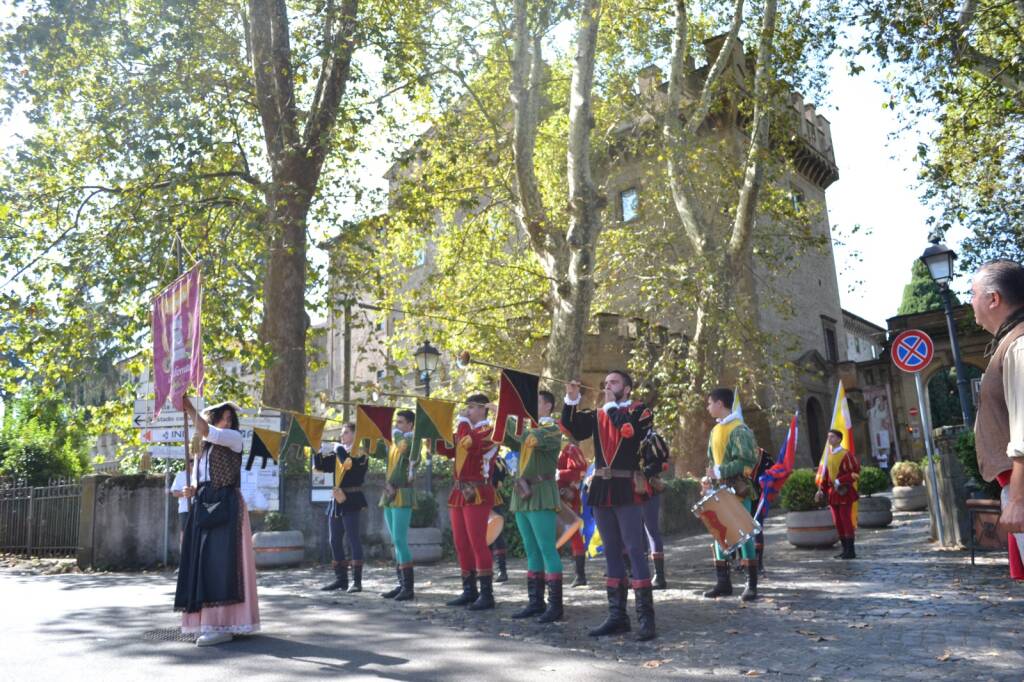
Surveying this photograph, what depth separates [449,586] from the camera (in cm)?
1112

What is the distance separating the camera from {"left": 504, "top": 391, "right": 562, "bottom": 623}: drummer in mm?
7922

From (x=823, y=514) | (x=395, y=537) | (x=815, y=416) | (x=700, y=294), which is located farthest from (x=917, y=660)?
(x=815, y=416)

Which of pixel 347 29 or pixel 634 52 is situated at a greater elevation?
pixel 634 52

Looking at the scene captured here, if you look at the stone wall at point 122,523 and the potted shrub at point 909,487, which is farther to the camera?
the potted shrub at point 909,487

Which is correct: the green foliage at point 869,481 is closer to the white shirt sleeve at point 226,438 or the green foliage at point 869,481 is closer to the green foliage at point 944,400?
the white shirt sleeve at point 226,438

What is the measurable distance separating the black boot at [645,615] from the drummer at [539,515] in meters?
1.20

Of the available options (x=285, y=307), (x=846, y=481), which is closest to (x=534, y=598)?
(x=846, y=481)

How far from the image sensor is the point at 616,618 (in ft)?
22.9

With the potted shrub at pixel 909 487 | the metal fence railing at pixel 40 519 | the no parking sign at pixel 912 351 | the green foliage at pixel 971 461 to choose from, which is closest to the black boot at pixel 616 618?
the green foliage at pixel 971 461

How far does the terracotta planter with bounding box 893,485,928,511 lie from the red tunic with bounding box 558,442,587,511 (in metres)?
12.4

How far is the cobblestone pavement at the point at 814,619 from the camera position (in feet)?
18.0

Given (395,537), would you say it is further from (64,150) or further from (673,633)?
(64,150)

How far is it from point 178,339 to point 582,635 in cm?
514

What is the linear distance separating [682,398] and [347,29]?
36.9 ft
